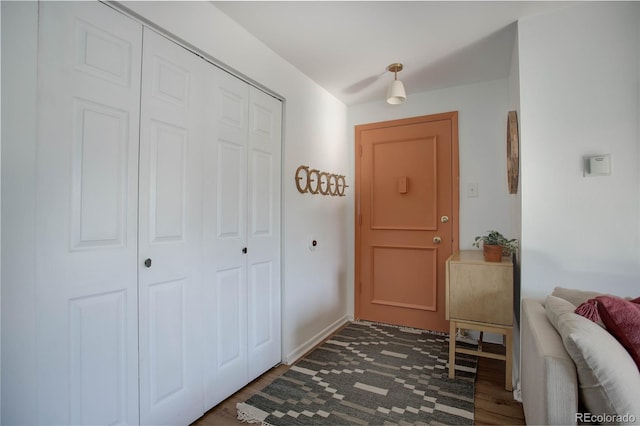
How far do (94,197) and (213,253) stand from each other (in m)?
0.68

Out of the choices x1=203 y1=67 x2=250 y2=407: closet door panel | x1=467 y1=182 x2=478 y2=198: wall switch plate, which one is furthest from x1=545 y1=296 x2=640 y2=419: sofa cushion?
x1=467 y1=182 x2=478 y2=198: wall switch plate

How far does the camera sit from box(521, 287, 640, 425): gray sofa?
3.08ft

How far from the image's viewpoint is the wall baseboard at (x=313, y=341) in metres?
2.36

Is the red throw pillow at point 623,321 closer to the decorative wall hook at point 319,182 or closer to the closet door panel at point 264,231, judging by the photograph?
the closet door panel at point 264,231

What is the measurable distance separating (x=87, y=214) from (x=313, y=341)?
197 cm

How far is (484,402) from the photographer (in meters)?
1.85

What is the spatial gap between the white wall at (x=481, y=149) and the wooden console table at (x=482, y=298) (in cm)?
69

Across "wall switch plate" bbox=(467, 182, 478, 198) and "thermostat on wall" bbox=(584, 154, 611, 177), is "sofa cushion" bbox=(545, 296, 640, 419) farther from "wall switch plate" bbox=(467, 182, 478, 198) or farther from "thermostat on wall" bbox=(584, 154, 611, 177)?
"wall switch plate" bbox=(467, 182, 478, 198)

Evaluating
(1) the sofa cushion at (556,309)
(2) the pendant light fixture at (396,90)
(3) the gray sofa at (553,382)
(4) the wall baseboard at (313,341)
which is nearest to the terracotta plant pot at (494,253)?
(1) the sofa cushion at (556,309)

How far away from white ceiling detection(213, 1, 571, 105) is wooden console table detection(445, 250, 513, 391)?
145 centimetres

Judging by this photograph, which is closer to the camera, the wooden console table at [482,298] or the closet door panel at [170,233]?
the closet door panel at [170,233]

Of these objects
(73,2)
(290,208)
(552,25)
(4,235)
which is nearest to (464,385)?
(290,208)

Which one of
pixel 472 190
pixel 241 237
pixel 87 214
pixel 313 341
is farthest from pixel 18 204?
pixel 472 190

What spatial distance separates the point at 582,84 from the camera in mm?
1727
